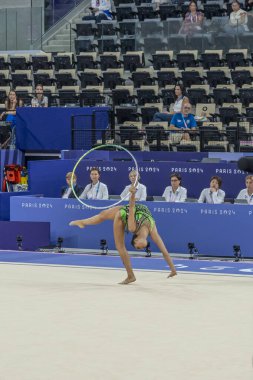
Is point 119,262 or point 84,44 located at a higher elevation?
point 84,44

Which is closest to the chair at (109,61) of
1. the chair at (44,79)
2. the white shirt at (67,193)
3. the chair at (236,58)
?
the chair at (44,79)

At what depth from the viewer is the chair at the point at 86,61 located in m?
27.4

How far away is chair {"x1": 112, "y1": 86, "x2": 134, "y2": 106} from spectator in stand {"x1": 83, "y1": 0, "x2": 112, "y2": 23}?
15.8ft

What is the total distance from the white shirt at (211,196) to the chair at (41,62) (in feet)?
38.1

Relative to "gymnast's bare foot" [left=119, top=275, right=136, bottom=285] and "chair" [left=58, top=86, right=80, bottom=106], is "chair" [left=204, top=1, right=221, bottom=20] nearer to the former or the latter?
"chair" [left=58, top=86, right=80, bottom=106]

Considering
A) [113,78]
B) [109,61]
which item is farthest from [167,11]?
[113,78]

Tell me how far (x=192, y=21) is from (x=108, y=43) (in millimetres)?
3005

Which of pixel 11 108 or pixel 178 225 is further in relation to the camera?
pixel 11 108

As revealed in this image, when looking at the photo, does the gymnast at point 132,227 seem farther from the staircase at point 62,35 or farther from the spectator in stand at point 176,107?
the staircase at point 62,35

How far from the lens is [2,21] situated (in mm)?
30531

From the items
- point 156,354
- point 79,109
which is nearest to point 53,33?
point 79,109

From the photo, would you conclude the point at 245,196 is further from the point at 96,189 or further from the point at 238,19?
the point at 238,19

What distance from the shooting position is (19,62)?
92.6 feet

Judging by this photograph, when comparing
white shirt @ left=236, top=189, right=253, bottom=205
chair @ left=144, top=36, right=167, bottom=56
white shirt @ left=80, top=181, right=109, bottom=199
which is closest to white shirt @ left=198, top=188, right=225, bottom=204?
white shirt @ left=236, top=189, right=253, bottom=205
